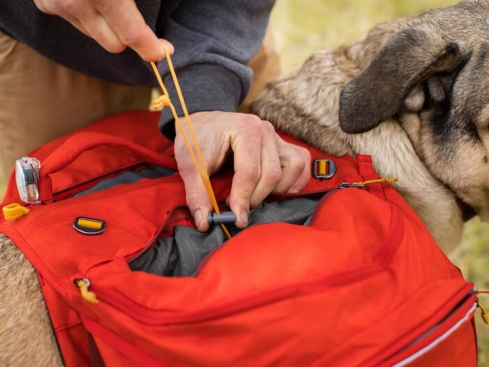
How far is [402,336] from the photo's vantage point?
3.98 ft

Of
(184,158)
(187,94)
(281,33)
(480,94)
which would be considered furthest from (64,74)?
(281,33)

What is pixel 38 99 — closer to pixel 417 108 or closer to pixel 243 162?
pixel 243 162

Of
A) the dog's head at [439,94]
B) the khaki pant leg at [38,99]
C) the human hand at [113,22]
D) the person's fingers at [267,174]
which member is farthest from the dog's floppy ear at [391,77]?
the khaki pant leg at [38,99]

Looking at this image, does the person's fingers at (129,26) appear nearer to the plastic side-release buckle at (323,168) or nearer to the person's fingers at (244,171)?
the person's fingers at (244,171)

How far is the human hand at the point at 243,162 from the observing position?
1.64m

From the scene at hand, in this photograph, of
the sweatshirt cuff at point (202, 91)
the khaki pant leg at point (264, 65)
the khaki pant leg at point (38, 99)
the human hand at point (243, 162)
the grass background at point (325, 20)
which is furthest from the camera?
the grass background at point (325, 20)

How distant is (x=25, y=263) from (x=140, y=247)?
0.34 meters

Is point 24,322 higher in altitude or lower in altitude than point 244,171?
lower

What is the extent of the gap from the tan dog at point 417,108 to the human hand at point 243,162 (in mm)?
233

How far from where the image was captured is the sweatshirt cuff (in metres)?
1.99

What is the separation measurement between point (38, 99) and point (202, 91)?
2.94ft

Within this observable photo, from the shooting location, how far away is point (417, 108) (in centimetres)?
186

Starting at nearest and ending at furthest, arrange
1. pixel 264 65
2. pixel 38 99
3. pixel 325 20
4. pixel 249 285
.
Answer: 1. pixel 249 285
2. pixel 38 99
3. pixel 264 65
4. pixel 325 20

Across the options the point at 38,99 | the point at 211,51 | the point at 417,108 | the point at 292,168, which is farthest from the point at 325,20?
the point at 292,168
